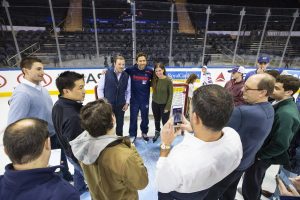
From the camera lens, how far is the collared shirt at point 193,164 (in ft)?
3.93

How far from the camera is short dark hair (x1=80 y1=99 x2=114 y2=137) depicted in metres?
1.39

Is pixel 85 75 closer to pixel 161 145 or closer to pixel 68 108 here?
pixel 68 108

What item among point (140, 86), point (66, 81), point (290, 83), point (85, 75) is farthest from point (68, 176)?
point (85, 75)

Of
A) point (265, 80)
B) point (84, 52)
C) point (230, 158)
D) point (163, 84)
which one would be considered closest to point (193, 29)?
point (84, 52)

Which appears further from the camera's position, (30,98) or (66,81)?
(30,98)

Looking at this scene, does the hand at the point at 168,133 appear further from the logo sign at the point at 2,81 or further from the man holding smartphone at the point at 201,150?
the logo sign at the point at 2,81

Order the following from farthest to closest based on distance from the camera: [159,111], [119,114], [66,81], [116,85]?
[159,111], [119,114], [116,85], [66,81]

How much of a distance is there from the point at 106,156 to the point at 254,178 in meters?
1.63

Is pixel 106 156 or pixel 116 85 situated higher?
pixel 106 156

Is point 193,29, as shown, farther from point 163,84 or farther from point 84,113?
point 84,113

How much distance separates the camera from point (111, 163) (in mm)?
1356

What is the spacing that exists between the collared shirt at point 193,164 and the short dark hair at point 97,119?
41 centimetres

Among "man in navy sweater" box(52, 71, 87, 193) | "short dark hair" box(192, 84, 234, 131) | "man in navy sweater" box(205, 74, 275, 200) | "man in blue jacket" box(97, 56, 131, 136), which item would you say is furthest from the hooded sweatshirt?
"man in blue jacket" box(97, 56, 131, 136)

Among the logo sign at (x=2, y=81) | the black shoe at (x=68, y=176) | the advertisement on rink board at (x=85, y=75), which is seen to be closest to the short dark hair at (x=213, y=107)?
the black shoe at (x=68, y=176)
